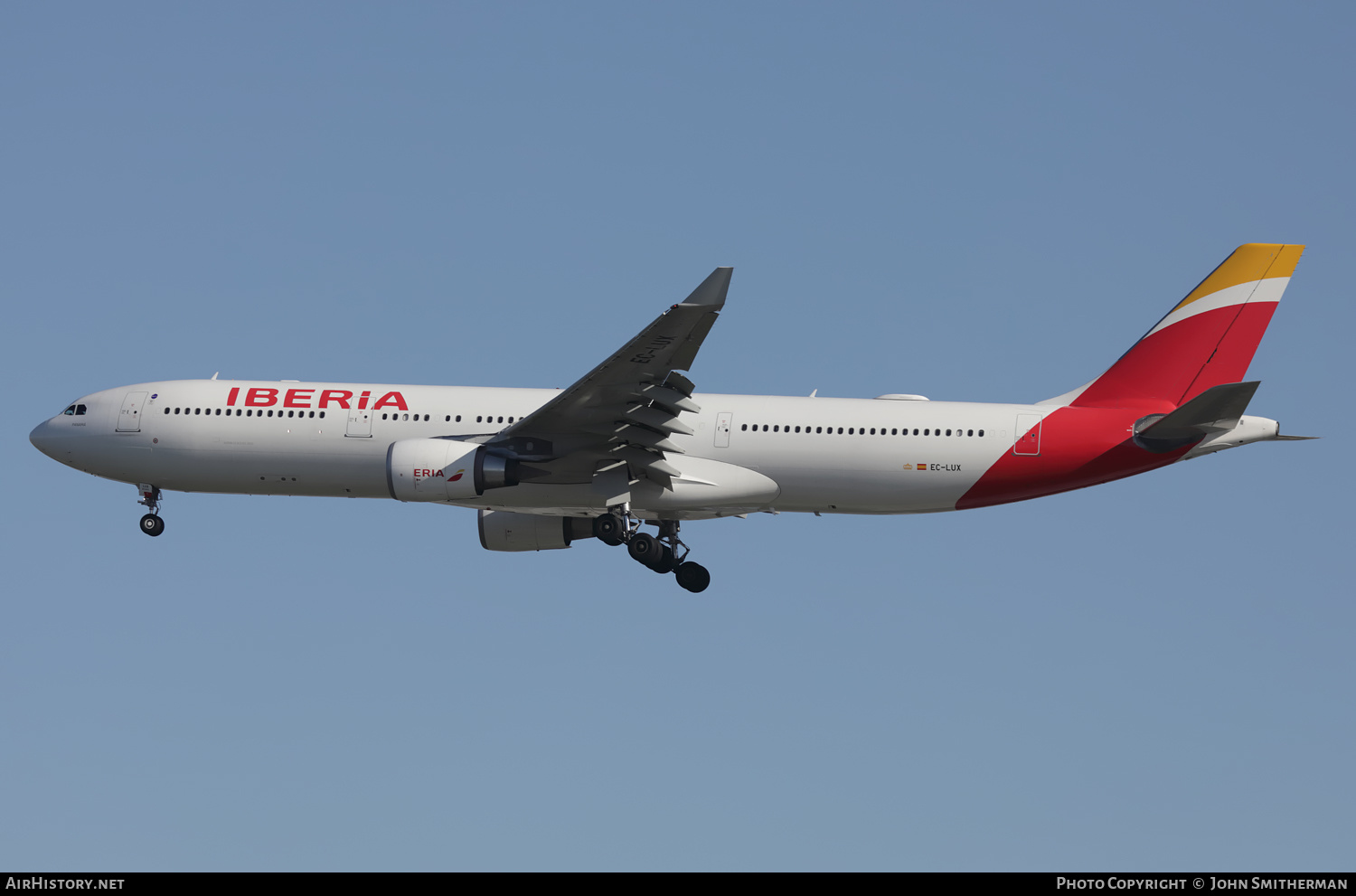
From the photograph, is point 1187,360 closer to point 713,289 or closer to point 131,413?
point 713,289

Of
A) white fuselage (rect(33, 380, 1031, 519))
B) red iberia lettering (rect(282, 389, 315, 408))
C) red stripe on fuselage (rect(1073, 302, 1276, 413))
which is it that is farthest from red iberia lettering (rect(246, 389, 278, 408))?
red stripe on fuselage (rect(1073, 302, 1276, 413))

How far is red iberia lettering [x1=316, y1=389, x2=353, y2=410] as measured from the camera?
137 ft

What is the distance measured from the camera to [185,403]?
140ft

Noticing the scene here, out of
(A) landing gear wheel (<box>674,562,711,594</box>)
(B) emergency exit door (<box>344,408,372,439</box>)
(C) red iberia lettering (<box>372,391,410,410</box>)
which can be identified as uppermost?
(C) red iberia lettering (<box>372,391,410,410</box>)

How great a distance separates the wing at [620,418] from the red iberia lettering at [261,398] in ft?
22.6

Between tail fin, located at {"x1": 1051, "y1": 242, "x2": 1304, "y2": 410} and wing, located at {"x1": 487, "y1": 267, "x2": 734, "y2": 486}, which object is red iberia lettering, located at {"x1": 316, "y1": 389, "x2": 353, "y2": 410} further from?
tail fin, located at {"x1": 1051, "y1": 242, "x2": 1304, "y2": 410}

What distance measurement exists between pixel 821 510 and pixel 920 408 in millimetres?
3752

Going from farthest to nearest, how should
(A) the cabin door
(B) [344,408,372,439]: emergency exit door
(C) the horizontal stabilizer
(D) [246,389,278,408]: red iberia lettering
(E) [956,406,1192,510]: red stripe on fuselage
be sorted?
1. (D) [246,389,278,408]: red iberia lettering
2. (B) [344,408,372,439]: emergency exit door
3. (A) the cabin door
4. (E) [956,406,1192,510]: red stripe on fuselage
5. (C) the horizontal stabilizer

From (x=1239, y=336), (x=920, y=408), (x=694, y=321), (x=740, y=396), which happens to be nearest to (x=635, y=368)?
(x=694, y=321)

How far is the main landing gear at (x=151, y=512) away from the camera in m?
43.8

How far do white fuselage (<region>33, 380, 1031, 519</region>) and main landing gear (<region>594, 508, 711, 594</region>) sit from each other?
0.62m

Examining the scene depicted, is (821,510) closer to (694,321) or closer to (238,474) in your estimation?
(694,321)

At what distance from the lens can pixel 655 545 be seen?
42250 mm

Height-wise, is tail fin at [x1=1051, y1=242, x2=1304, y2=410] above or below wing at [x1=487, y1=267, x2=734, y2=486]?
above
